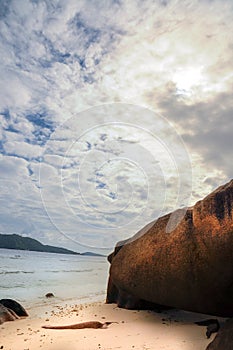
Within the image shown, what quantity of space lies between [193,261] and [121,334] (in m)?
2.38

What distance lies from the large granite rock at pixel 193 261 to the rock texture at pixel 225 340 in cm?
114

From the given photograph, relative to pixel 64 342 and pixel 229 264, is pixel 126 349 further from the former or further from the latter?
pixel 229 264

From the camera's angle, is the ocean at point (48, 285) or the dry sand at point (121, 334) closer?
the dry sand at point (121, 334)

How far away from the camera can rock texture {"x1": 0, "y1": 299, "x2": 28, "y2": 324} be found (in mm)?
9740

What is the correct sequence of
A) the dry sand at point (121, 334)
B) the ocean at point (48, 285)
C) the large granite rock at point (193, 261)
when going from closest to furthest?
the dry sand at point (121, 334)
the large granite rock at point (193, 261)
the ocean at point (48, 285)

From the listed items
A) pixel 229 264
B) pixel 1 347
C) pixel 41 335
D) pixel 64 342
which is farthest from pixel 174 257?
pixel 1 347

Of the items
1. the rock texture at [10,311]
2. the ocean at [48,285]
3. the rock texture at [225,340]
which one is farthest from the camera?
the ocean at [48,285]

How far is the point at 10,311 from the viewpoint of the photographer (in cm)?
1053

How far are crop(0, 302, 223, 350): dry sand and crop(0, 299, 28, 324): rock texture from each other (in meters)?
0.97

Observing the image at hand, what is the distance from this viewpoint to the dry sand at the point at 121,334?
6.04 metres

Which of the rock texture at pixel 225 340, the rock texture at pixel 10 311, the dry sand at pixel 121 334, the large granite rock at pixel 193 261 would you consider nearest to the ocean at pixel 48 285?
the rock texture at pixel 10 311

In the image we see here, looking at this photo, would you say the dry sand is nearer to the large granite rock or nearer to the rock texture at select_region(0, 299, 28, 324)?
the large granite rock

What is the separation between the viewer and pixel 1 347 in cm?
625

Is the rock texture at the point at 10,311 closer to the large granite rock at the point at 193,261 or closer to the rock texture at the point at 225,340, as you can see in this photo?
the large granite rock at the point at 193,261
